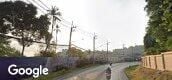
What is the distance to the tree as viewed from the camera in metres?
65.8

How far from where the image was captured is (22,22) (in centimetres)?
6825

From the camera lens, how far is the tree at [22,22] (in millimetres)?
65750

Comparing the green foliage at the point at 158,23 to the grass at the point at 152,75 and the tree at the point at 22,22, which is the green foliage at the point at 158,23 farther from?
the tree at the point at 22,22

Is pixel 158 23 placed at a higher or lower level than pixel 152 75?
higher

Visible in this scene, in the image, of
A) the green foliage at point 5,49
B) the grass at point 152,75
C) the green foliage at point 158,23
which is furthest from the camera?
the green foliage at point 5,49

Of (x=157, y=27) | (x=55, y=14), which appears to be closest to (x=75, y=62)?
(x=55, y=14)

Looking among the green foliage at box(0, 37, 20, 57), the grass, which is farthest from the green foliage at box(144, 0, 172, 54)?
the green foliage at box(0, 37, 20, 57)

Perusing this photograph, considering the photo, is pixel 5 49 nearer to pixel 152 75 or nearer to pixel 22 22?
pixel 22 22

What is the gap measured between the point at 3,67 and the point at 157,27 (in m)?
20.0

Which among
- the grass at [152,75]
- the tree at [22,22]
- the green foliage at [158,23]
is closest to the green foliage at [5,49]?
the tree at [22,22]

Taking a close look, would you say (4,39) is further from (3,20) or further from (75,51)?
(75,51)

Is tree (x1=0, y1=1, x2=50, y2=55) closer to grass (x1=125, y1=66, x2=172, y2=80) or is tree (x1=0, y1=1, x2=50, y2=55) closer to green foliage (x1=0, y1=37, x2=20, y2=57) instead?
green foliage (x1=0, y1=37, x2=20, y2=57)

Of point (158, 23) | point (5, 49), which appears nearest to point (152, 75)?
point (158, 23)

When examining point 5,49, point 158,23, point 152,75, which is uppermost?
point 158,23
